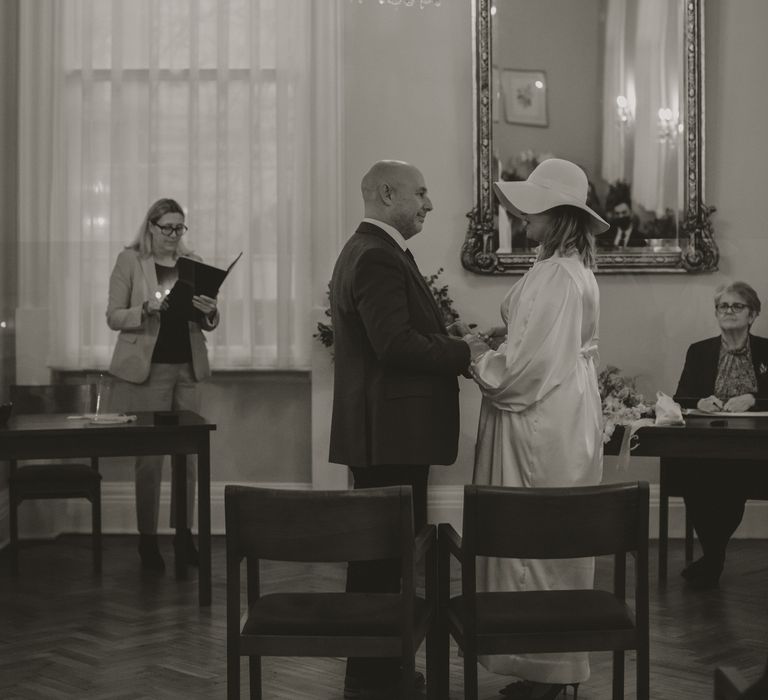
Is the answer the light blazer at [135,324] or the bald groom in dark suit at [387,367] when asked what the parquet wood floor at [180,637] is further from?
the light blazer at [135,324]

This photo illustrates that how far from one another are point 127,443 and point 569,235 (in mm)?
2246

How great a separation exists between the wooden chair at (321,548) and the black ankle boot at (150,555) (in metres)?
2.82

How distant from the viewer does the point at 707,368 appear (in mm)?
5531

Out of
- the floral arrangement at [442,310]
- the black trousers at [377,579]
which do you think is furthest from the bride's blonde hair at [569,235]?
the floral arrangement at [442,310]

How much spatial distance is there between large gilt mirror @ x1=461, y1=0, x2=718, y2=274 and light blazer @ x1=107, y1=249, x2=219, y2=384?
1.80 meters

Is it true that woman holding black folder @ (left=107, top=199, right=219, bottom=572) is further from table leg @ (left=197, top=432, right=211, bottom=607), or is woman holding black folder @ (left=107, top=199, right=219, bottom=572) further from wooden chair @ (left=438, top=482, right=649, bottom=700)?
wooden chair @ (left=438, top=482, right=649, bottom=700)

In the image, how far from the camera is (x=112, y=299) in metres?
5.54

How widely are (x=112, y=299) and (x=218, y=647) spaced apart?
7.12 ft

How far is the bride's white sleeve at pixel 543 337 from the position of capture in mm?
3287

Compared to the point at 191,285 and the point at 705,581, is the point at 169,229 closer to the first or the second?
the point at 191,285

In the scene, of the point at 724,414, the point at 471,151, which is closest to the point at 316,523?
the point at 724,414

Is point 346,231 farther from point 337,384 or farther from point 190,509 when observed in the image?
point 337,384

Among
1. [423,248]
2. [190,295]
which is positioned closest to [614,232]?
[423,248]

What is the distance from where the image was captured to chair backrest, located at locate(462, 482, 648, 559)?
2604mm
